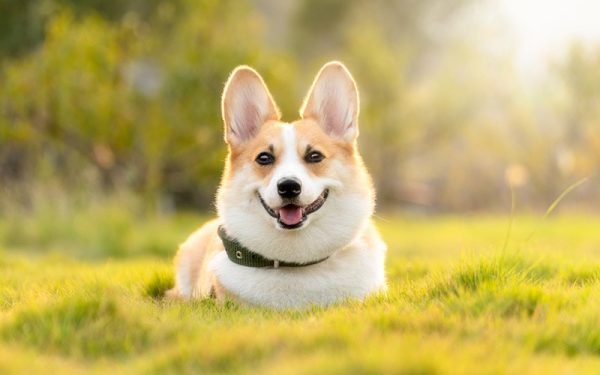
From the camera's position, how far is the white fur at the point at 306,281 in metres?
4.39

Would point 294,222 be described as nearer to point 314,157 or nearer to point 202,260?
point 314,157

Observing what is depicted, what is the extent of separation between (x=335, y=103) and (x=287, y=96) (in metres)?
9.73

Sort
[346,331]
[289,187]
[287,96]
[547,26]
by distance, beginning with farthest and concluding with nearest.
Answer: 1. [547,26]
2. [287,96]
3. [289,187]
4. [346,331]

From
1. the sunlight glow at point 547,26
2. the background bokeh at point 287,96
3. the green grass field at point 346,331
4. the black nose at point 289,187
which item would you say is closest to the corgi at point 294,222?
the black nose at point 289,187

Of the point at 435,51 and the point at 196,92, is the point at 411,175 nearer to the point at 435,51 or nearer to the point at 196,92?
the point at 435,51

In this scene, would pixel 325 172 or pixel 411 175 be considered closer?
pixel 325 172

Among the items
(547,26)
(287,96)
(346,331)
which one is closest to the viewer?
(346,331)

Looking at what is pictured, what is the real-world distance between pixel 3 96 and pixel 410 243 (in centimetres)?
787

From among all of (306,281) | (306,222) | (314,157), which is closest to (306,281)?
(306,281)

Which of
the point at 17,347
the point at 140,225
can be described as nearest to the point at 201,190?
the point at 140,225

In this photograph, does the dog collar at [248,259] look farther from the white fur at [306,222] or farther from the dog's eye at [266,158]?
the dog's eye at [266,158]

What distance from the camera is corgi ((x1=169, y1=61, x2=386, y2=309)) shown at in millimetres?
4340

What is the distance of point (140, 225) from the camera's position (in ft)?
38.2

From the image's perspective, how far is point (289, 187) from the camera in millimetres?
4141
